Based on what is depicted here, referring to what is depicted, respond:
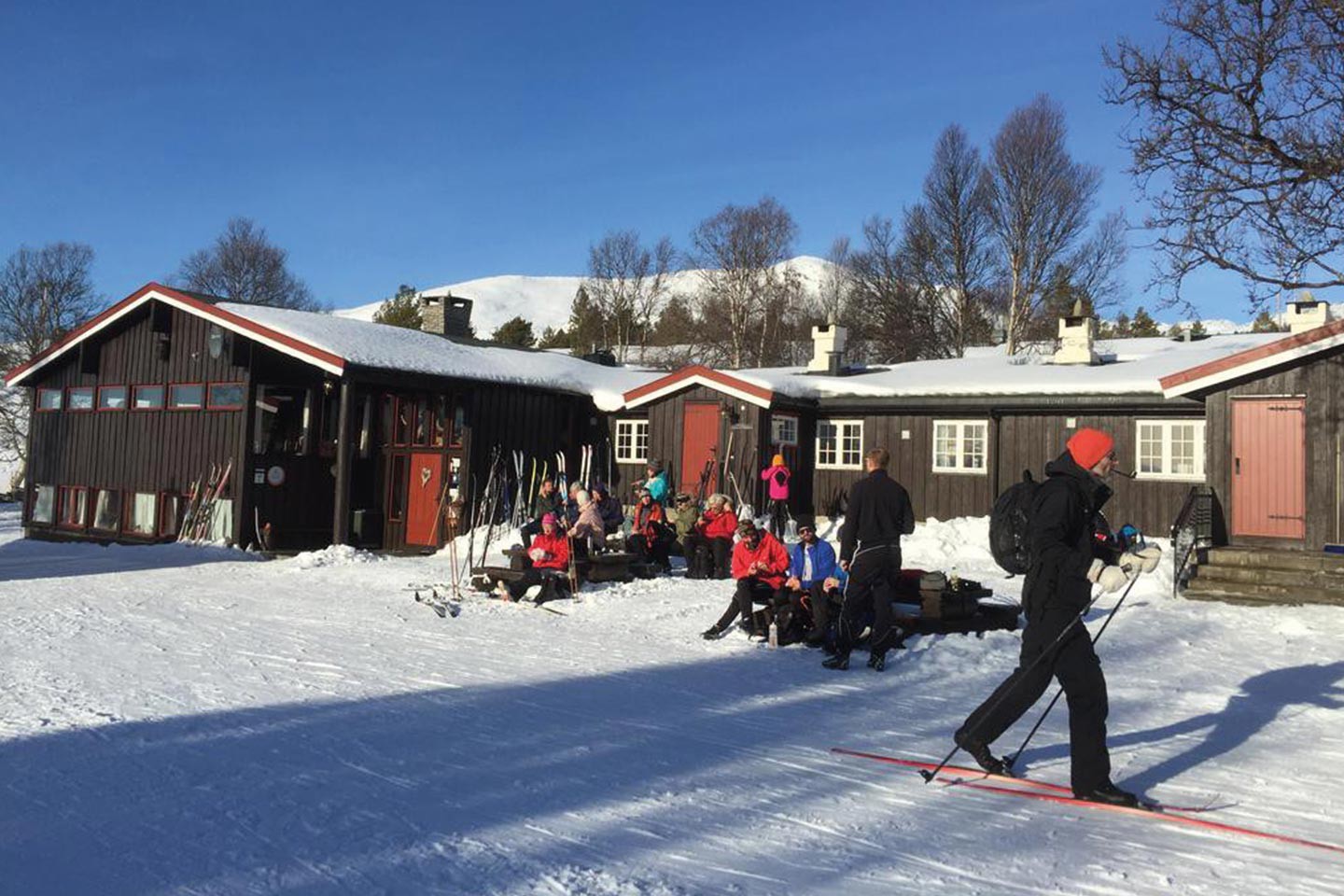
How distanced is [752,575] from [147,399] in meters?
15.8

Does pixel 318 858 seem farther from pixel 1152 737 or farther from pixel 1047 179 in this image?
pixel 1047 179

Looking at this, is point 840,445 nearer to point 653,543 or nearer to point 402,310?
point 653,543

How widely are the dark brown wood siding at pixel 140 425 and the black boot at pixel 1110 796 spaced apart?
1603cm

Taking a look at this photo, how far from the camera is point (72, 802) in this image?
162 inches

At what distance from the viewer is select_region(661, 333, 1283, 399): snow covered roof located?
16.6 meters

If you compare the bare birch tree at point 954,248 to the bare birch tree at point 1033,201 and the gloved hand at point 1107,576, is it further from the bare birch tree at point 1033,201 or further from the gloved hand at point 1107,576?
the gloved hand at point 1107,576

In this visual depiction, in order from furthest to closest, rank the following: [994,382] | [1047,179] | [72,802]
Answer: [1047,179] < [994,382] < [72,802]

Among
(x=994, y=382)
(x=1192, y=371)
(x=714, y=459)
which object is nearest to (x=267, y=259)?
A: (x=714, y=459)

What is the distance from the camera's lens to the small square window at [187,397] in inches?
736

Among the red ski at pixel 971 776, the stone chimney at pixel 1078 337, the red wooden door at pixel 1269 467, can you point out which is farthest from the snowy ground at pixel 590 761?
the stone chimney at pixel 1078 337

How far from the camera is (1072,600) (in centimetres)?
469

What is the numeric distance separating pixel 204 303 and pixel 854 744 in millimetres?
16424

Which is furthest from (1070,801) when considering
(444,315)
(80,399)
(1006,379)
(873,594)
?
(444,315)

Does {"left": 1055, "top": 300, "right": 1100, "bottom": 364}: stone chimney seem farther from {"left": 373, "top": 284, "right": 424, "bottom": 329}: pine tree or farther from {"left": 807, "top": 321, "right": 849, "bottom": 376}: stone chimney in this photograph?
{"left": 373, "top": 284, "right": 424, "bottom": 329}: pine tree
